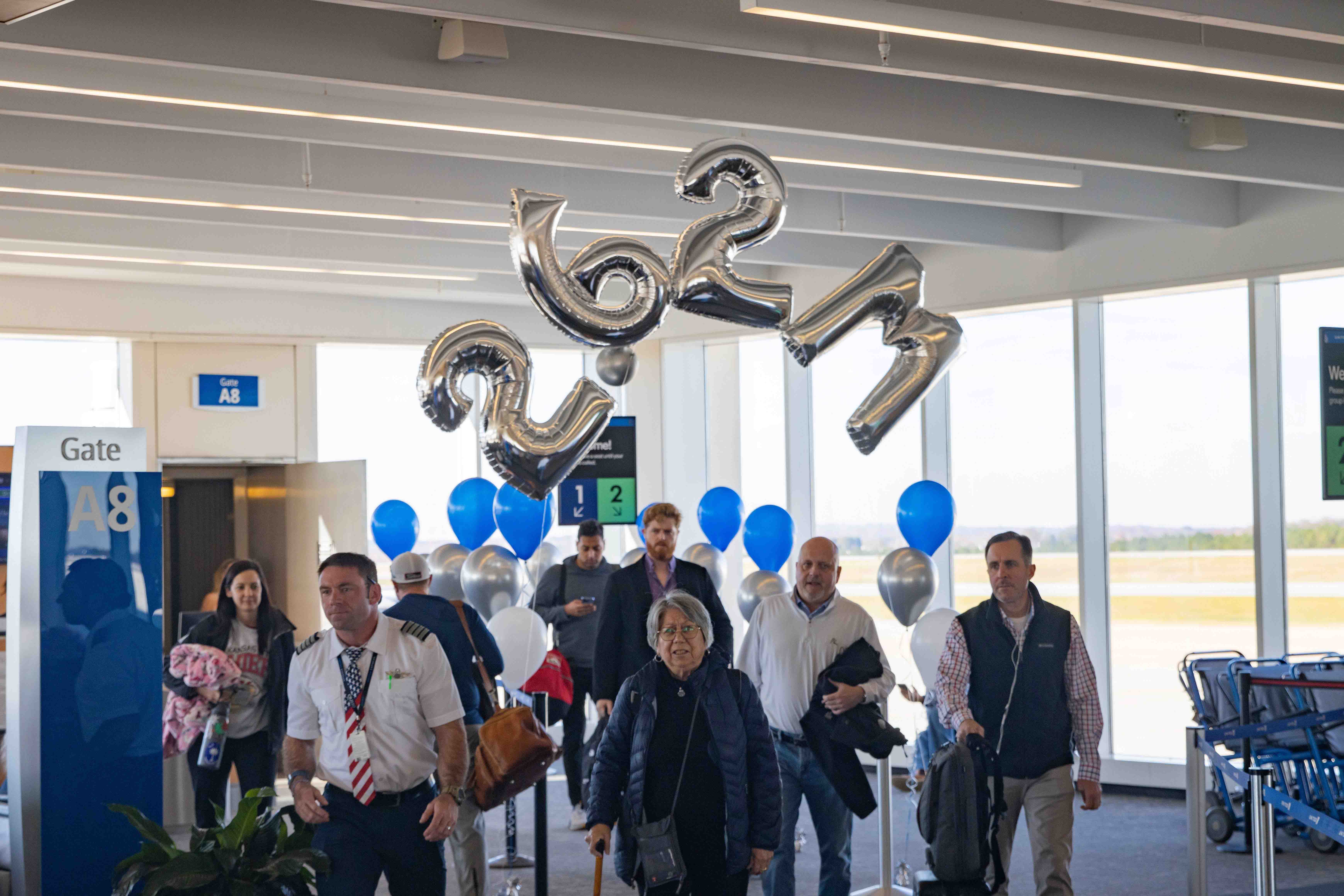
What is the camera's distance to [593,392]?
3881 millimetres

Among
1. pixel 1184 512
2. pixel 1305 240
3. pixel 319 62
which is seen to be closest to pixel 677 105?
pixel 319 62

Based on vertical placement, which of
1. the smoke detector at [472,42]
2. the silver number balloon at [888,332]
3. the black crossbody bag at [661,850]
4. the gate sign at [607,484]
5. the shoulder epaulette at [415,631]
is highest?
the smoke detector at [472,42]

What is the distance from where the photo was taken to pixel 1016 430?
30.5ft

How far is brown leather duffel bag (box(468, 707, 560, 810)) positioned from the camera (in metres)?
4.27

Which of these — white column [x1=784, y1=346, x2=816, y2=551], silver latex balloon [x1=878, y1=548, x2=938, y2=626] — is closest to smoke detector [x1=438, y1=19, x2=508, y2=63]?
silver latex balloon [x1=878, y1=548, x2=938, y2=626]

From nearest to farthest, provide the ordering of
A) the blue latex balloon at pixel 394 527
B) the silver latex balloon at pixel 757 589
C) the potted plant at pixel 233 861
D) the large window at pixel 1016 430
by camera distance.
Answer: the potted plant at pixel 233 861 → the silver latex balloon at pixel 757 589 → the blue latex balloon at pixel 394 527 → the large window at pixel 1016 430

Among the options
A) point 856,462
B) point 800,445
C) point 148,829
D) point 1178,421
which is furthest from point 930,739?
point 856,462

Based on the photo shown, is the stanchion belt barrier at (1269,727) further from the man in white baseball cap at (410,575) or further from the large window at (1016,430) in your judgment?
the large window at (1016,430)

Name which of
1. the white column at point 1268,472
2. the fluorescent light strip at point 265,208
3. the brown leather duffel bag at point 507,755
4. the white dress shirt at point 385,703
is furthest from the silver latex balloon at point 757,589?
the white dress shirt at point 385,703

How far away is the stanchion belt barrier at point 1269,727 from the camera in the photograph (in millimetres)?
4852

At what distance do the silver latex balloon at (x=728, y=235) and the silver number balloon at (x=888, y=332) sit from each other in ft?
0.40

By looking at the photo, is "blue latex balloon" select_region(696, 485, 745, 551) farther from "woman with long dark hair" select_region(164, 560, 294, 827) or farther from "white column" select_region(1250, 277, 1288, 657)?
"woman with long dark hair" select_region(164, 560, 294, 827)

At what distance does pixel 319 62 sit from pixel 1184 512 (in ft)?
21.5

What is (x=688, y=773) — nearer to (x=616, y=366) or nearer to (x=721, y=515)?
(x=616, y=366)
